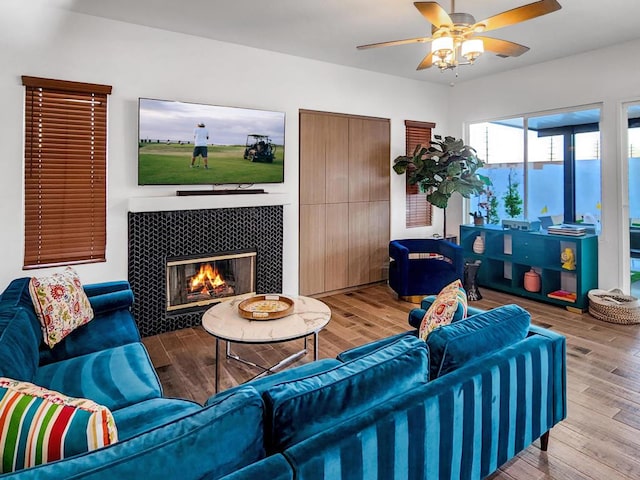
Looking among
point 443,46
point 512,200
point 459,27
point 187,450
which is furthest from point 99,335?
point 512,200

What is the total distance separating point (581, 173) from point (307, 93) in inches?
132

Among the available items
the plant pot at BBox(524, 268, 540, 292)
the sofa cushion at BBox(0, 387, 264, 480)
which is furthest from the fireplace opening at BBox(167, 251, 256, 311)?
the plant pot at BBox(524, 268, 540, 292)

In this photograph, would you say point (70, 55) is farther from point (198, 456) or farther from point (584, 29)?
point (584, 29)

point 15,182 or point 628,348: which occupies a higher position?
point 15,182

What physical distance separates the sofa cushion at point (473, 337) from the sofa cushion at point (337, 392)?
0.41ft

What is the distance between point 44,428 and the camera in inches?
40.9

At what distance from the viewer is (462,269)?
482 centimetres

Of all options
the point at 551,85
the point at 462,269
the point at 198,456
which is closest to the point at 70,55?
the point at 198,456

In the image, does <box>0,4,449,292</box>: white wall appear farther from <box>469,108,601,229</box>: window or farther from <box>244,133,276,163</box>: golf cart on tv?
→ <box>469,108,601,229</box>: window

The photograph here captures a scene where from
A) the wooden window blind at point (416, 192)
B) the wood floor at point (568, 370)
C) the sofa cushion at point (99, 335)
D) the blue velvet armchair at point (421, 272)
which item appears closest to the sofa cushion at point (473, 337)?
the wood floor at point (568, 370)

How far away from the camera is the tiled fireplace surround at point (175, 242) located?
3742 mm

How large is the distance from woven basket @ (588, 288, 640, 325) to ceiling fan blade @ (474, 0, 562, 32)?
307 centimetres

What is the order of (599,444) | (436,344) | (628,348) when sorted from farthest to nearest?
(628,348) < (599,444) < (436,344)

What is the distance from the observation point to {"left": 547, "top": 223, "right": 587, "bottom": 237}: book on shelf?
4539mm
